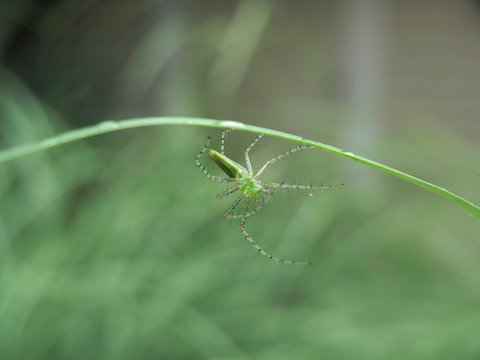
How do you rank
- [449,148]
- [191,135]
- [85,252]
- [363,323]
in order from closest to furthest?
[85,252] < [363,323] < [191,135] < [449,148]

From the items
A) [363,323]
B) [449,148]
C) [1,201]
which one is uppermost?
[449,148]

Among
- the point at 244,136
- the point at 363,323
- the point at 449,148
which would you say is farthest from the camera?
the point at 244,136

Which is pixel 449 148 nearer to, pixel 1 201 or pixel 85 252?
pixel 85 252

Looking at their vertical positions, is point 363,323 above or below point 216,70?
below

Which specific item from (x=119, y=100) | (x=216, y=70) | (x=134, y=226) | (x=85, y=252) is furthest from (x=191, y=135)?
(x=119, y=100)

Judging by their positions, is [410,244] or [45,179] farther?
[410,244]

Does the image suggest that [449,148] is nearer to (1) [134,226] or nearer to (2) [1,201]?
(1) [134,226]

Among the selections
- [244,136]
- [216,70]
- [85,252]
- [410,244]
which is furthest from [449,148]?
[85,252]
